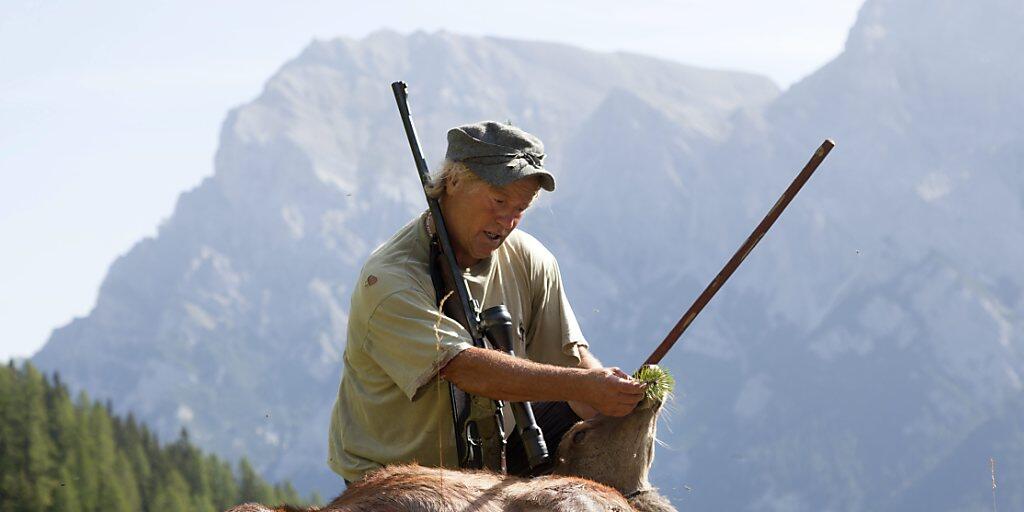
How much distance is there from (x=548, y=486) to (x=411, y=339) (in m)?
1.11

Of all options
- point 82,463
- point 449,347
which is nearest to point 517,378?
point 449,347

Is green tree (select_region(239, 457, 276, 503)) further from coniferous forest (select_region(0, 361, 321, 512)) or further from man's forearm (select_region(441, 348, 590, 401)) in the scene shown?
man's forearm (select_region(441, 348, 590, 401))

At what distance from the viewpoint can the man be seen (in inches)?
208

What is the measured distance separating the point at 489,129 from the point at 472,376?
116 centimetres

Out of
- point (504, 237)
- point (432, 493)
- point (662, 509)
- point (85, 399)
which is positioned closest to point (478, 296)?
point (504, 237)

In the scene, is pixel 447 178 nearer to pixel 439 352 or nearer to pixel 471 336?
pixel 471 336

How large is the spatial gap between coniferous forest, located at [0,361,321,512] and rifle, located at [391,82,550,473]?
78996 millimetres

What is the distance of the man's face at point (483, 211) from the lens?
5812mm

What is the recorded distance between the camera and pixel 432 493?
172 inches

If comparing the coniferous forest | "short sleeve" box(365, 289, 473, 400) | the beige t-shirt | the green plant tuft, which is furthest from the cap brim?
the coniferous forest

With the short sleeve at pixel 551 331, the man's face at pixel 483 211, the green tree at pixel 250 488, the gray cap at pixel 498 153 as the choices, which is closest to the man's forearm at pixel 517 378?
the man's face at pixel 483 211

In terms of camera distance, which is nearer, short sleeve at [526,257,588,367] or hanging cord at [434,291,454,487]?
hanging cord at [434,291,454,487]

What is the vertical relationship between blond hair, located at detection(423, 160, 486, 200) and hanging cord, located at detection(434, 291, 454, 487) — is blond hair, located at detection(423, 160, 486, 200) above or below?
above

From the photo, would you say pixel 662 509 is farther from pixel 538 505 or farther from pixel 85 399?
pixel 85 399
